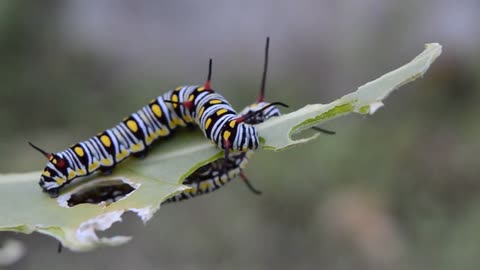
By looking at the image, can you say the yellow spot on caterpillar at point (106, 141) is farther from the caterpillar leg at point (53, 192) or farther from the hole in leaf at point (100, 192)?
the caterpillar leg at point (53, 192)

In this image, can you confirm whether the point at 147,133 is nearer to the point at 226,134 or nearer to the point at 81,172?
the point at 81,172

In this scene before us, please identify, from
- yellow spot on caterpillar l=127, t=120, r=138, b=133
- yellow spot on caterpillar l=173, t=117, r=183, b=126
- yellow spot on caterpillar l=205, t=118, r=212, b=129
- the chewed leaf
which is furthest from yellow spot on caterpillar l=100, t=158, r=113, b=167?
the chewed leaf

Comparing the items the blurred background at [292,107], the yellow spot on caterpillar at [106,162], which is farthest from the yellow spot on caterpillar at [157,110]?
the blurred background at [292,107]

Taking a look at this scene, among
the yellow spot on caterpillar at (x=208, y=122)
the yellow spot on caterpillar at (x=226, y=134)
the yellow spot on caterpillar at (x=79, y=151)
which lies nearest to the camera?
the yellow spot on caterpillar at (x=226, y=134)

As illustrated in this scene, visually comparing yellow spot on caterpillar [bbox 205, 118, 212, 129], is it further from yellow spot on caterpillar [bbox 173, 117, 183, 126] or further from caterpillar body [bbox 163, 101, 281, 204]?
yellow spot on caterpillar [bbox 173, 117, 183, 126]

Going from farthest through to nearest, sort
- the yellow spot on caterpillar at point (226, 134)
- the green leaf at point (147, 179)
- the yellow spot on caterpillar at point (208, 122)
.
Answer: the yellow spot on caterpillar at point (208, 122)
the yellow spot on caterpillar at point (226, 134)
the green leaf at point (147, 179)

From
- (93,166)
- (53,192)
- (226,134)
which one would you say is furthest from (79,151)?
(226,134)
